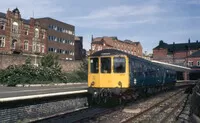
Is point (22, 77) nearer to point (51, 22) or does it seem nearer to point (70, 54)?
point (51, 22)

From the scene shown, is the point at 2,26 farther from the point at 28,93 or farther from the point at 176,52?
the point at 176,52

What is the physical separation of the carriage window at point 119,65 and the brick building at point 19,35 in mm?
36329

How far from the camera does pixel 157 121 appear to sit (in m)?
12.6

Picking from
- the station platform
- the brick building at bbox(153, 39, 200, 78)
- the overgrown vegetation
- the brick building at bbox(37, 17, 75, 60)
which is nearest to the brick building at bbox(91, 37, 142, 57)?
the brick building at bbox(153, 39, 200, 78)

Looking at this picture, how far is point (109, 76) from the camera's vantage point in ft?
57.4

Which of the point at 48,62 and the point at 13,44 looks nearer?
the point at 48,62

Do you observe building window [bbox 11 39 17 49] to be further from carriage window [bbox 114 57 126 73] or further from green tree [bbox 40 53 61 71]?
carriage window [bbox 114 57 126 73]

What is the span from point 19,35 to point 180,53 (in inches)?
2522

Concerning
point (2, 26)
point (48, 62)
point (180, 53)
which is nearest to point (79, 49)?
point (180, 53)

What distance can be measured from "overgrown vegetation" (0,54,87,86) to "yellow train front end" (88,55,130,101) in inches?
814

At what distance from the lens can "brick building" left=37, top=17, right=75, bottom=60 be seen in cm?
6481

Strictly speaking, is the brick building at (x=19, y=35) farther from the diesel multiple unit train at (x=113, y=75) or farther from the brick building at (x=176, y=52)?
the brick building at (x=176, y=52)

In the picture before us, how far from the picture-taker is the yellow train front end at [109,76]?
17.2 m

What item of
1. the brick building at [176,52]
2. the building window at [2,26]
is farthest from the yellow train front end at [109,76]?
the brick building at [176,52]
